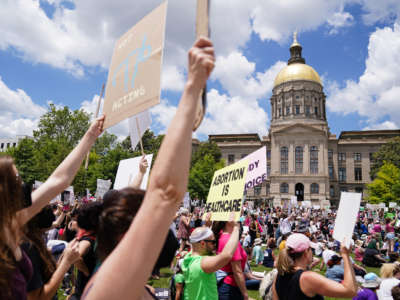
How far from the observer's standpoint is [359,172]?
61594mm

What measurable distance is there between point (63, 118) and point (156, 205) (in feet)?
161

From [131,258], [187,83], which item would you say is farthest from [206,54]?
[131,258]

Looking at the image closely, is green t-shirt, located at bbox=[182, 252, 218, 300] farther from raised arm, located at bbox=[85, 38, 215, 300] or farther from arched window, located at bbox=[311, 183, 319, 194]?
arched window, located at bbox=[311, 183, 319, 194]

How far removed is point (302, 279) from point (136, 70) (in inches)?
82.6

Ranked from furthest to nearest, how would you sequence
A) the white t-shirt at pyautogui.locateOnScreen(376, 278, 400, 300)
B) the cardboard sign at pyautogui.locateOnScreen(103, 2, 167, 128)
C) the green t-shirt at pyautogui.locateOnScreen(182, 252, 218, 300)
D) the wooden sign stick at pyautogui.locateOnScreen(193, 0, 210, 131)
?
the white t-shirt at pyautogui.locateOnScreen(376, 278, 400, 300), the green t-shirt at pyautogui.locateOnScreen(182, 252, 218, 300), the cardboard sign at pyautogui.locateOnScreen(103, 2, 167, 128), the wooden sign stick at pyautogui.locateOnScreen(193, 0, 210, 131)

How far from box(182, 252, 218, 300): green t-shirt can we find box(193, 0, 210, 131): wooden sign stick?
7.43 feet

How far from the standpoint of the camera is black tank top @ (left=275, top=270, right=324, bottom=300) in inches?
99.0

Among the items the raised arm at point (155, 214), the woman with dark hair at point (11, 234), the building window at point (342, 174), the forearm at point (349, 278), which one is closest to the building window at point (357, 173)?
the building window at point (342, 174)

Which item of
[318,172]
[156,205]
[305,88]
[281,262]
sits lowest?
[281,262]

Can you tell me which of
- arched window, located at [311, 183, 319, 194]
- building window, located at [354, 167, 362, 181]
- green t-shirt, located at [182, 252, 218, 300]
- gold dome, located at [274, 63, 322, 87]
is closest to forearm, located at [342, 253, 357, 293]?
green t-shirt, located at [182, 252, 218, 300]

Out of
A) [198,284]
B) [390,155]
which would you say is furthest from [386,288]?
[390,155]

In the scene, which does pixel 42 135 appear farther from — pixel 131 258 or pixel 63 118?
pixel 131 258

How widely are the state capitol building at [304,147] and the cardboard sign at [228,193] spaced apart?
52.1 metres

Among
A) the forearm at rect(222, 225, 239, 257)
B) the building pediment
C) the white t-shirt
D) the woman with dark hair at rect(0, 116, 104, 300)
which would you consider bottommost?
the white t-shirt
